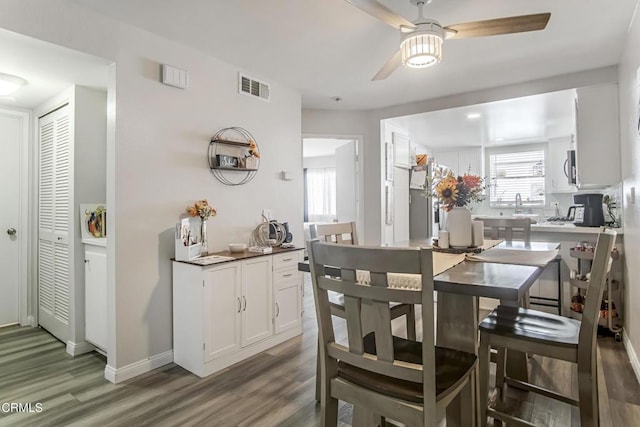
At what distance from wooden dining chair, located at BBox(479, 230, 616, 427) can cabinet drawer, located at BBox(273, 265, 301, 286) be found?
1.77m

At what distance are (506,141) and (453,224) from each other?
4834mm

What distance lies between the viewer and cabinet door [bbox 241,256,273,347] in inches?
108

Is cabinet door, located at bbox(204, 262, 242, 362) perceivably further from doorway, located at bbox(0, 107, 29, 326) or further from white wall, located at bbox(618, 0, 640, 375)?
white wall, located at bbox(618, 0, 640, 375)

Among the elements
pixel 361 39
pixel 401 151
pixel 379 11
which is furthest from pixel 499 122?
pixel 379 11

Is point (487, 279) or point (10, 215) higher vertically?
point (10, 215)

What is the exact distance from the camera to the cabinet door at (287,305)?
307cm

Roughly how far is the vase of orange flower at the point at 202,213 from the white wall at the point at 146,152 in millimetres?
73

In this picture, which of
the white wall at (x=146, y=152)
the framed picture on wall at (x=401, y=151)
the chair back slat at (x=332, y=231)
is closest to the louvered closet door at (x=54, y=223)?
the white wall at (x=146, y=152)

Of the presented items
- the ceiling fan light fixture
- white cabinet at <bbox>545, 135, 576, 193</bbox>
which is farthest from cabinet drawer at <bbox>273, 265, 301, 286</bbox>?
white cabinet at <bbox>545, 135, 576, 193</bbox>

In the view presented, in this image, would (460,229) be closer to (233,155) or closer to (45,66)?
(233,155)

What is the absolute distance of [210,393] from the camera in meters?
2.24

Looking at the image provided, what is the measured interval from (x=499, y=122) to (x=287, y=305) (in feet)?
12.5

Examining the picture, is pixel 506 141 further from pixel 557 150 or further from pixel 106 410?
pixel 106 410

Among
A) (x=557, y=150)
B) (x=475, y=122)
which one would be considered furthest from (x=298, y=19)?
(x=557, y=150)
